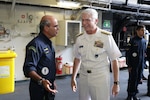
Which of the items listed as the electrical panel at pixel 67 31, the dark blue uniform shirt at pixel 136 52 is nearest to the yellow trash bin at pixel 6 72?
the electrical panel at pixel 67 31

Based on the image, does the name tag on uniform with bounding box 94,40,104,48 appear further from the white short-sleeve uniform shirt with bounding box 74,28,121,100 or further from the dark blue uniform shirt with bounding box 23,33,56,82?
the dark blue uniform shirt with bounding box 23,33,56,82

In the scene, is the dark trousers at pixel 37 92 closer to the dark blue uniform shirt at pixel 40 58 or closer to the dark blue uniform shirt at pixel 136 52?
the dark blue uniform shirt at pixel 40 58

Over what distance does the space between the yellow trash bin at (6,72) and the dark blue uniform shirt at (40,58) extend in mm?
2589

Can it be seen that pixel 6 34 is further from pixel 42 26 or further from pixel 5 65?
pixel 42 26

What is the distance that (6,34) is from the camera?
5.18m

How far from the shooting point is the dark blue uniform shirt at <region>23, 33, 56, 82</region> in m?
1.84

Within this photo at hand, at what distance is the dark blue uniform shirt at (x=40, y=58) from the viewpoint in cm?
184

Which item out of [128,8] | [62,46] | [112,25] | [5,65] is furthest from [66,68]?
[128,8]

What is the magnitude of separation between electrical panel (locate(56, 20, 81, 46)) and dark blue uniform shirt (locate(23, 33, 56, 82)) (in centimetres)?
376

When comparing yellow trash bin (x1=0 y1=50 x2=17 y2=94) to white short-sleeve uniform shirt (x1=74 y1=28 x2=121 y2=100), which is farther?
yellow trash bin (x1=0 y1=50 x2=17 y2=94)

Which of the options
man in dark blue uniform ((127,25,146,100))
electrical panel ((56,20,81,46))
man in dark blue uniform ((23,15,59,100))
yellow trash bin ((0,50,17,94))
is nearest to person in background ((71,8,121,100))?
man in dark blue uniform ((23,15,59,100))

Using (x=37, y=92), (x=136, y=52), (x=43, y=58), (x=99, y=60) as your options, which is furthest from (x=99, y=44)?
(x=136, y=52)

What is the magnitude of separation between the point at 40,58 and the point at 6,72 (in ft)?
9.01

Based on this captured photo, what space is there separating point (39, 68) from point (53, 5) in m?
4.03
